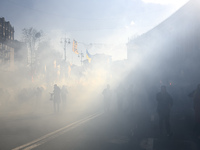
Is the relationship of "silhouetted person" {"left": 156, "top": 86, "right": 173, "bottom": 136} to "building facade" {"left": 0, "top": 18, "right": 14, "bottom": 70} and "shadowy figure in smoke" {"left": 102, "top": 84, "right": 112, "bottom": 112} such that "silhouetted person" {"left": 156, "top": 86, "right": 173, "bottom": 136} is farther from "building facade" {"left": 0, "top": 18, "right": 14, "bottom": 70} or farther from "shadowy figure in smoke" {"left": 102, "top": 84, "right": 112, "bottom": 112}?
"building facade" {"left": 0, "top": 18, "right": 14, "bottom": 70}

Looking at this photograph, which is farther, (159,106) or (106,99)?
(106,99)

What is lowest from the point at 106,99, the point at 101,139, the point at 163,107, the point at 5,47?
the point at 101,139

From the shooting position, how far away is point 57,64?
53.2 m

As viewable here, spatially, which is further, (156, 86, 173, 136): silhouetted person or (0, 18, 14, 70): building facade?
(0, 18, 14, 70): building facade

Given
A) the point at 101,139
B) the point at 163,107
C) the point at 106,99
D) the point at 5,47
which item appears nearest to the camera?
the point at 101,139

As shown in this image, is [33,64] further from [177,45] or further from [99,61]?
[177,45]

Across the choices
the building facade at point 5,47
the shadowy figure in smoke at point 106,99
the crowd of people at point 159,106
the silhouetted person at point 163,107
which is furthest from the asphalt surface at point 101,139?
the building facade at point 5,47

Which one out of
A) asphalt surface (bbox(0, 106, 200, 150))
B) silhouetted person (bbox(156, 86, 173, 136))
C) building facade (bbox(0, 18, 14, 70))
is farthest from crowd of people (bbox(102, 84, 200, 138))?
building facade (bbox(0, 18, 14, 70))

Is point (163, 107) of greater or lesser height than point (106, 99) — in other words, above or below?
above

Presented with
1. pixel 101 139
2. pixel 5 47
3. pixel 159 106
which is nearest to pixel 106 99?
pixel 159 106

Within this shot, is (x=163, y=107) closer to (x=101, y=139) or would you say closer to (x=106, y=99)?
(x=101, y=139)

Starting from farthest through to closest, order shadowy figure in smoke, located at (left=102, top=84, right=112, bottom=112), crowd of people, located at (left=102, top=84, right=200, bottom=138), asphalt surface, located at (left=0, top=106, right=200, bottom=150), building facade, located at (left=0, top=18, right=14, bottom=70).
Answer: building facade, located at (left=0, top=18, right=14, bottom=70) < shadowy figure in smoke, located at (left=102, top=84, right=112, bottom=112) < crowd of people, located at (left=102, top=84, right=200, bottom=138) < asphalt surface, located at (left=0, top=106, right=200, bottom=150)

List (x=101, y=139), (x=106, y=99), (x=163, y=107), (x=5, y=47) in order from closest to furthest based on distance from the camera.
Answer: (x=101, y=139) → (x=163, y=107) → (x=106, y=99) → (x=5, y=47)

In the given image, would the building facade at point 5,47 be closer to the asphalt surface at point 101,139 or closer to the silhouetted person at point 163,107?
the asphalt surface at point 101,139
